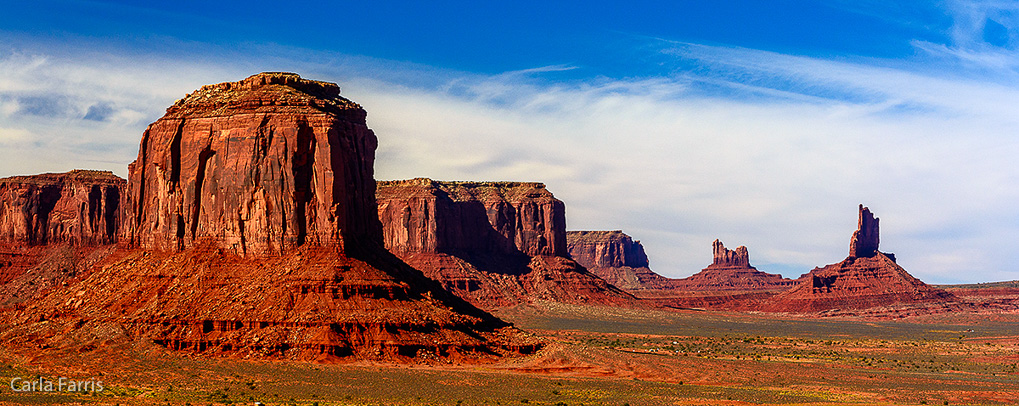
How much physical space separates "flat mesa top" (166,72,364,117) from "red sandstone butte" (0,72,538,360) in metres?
0.13

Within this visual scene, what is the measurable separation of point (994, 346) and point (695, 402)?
7468 centimetres

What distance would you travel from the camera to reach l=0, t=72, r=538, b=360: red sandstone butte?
261ft

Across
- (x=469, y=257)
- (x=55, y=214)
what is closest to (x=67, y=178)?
(x=55, y=214)

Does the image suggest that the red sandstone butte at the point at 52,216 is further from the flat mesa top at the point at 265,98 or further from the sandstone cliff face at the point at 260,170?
the flat mesa top at the point at 265,98

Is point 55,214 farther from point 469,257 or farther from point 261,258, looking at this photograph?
point 261,258

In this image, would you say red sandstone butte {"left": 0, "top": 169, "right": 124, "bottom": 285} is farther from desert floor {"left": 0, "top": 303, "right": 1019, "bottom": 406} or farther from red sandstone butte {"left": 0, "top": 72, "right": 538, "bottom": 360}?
desert floor {"left": 0, "top": 303, "right": 1019, "bottom": 406}

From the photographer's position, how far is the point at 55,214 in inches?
6171

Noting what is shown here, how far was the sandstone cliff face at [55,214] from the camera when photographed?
155 meters

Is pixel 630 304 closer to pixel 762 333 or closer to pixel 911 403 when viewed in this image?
pixel 762 333

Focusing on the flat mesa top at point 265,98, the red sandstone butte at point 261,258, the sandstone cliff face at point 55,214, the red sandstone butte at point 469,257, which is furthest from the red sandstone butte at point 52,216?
the flat mesa top at point 265,98

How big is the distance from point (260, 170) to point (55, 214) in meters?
82.0

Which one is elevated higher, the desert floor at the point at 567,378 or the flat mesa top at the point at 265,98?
the flat mesa top at the point at 265,98

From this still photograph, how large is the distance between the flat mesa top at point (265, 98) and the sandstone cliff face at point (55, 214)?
68.2 meters

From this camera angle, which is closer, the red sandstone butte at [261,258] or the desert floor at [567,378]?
the desert floor at [567,378]
